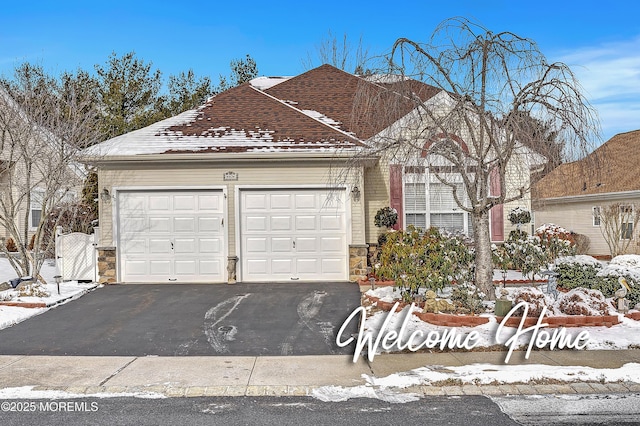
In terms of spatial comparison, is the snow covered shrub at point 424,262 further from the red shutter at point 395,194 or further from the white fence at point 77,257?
the white fence at point 77,257

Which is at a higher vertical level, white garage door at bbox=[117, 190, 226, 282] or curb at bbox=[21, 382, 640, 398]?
white garage door at bbox=[117, 190, 226, 282]

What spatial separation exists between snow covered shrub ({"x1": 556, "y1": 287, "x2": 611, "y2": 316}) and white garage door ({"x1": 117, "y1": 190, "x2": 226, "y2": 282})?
7878mm

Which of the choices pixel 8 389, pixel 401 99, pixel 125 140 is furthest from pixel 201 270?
pixel 8 389

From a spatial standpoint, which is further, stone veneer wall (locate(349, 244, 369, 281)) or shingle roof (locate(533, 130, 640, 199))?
shingle roof (locate(533, 130, 640, 199))

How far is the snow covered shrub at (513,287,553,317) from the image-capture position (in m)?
8.88

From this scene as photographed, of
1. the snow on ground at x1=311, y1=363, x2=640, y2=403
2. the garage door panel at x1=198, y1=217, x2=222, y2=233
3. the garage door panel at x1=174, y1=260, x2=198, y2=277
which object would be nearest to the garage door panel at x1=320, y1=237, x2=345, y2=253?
the garage door panel at x1=198, y1=217, x2=222, y2=233

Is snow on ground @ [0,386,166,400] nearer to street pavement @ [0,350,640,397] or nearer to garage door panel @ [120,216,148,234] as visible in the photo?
street pavement @ [0,350,640,397]

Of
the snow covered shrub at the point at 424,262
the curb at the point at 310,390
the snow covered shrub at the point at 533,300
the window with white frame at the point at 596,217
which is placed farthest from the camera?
the window with white frame at the point at 596,217

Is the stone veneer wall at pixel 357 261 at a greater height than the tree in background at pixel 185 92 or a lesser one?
lesser

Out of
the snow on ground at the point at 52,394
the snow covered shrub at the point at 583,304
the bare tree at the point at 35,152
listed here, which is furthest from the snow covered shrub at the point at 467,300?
the bare tree at the point at 35,152

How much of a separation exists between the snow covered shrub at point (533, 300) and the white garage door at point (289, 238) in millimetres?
5330

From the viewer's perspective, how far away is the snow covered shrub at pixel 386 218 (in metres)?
14.6

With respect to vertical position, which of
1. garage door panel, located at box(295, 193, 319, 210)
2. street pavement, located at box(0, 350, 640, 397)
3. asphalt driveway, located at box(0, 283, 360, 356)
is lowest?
street pavement, located at box(0, 350, 640, 397)

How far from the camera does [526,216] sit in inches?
585
